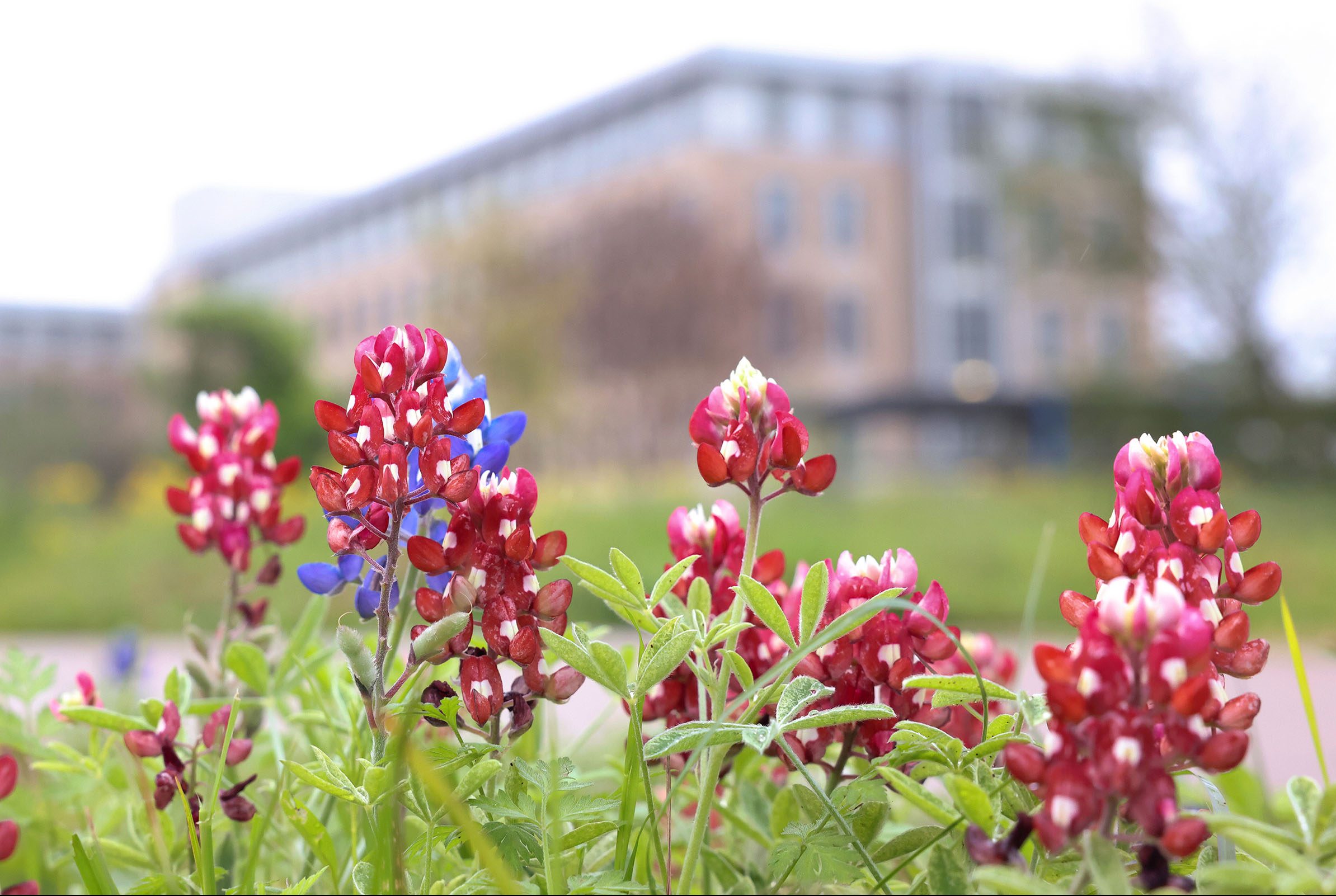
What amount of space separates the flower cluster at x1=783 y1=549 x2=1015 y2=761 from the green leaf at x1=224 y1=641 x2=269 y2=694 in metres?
0.51

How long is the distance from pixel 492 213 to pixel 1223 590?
22.8 m

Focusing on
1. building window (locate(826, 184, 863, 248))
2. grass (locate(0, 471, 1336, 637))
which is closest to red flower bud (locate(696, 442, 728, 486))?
grass (locate(0, 471, 1336, 637))

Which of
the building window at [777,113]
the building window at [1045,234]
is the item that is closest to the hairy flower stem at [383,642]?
the building window at [1045,234]

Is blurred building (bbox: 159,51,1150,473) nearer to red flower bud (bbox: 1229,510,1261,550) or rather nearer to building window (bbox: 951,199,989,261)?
building window (bbox: 951,199,989,261)

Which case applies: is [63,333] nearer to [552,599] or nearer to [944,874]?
[552,599]

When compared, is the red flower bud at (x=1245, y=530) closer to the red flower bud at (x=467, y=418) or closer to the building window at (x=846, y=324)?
the red flower bud at (x=467, y=418)

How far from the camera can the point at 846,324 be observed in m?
31.1

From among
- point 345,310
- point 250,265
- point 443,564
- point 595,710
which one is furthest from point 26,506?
point 250,265

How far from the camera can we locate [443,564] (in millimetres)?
670

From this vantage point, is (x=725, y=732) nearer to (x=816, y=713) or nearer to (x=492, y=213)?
(x=816, y=713)

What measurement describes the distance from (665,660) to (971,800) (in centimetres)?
18

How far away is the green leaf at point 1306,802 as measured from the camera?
0.57 m

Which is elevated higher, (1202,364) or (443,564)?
(1202,364)

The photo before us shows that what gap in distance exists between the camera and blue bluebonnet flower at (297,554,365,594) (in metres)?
0.80
